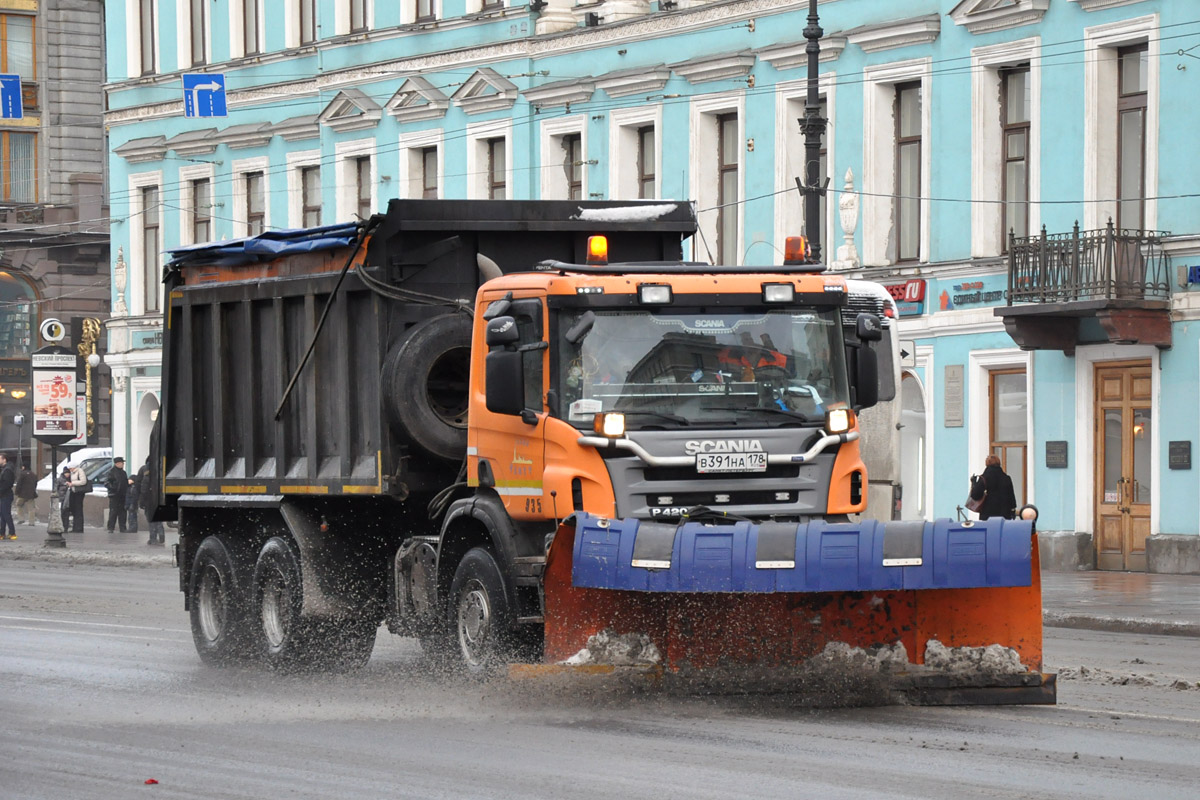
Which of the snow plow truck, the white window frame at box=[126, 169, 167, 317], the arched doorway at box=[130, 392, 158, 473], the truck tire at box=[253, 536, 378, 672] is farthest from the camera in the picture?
the white window frame at box=[126, 169, 167, 317]

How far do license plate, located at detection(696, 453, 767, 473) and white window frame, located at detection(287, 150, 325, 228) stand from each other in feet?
114

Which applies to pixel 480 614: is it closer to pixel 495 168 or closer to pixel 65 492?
pixel 495 168

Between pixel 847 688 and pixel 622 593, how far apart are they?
140 cm

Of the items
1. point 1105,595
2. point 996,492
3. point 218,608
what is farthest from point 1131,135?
point 218,608

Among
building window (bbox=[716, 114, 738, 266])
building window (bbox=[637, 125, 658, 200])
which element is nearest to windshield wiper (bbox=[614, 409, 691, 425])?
building window (bbox=[716, 114, 738, 266])

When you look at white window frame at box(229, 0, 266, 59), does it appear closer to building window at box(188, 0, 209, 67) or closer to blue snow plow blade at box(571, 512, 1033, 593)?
building window at box(188, 0, 209, 67)

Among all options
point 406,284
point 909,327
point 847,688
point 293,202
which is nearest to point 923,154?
point 909,327

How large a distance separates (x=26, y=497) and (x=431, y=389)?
133 feet

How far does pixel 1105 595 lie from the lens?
2564 cm

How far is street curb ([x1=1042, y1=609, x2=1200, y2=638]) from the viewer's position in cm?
2128

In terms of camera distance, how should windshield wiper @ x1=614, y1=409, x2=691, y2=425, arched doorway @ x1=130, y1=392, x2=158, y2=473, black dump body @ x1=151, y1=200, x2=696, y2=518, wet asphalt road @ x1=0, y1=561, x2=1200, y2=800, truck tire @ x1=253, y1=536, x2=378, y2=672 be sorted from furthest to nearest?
arched doorway @ x1=130, y1=392, x2=158, y2=473 < truck tire @ x1=253, y1=536, x2=378, y2=672 < black dump body @ x1=151, y1=200, x2=696, y2=518 < windshield wiper @ x1=614, y1=409, x2=691, y2=425 < wet asphalt road @ x1=0, y1=561, x2=1200, y2=800

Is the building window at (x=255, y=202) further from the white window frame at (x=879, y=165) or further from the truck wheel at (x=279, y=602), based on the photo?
the truck wheel at (x=279, y=602)

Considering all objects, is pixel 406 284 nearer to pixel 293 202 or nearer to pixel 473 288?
pixel 473 288

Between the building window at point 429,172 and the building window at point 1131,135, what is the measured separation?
16.4 m
